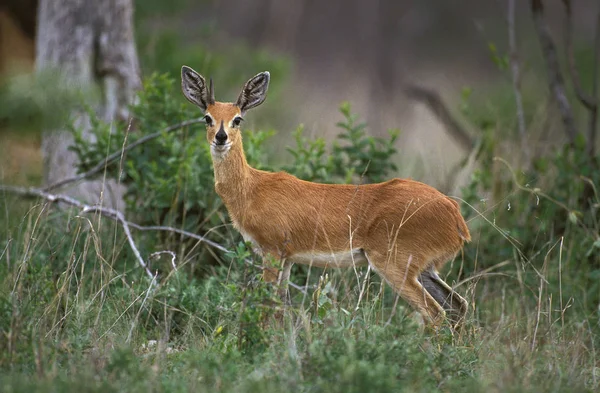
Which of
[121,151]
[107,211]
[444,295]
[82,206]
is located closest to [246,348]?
[444,295]

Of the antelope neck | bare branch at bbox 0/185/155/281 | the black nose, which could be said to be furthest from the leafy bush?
the black nose

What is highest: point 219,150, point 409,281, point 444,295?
point 219,150

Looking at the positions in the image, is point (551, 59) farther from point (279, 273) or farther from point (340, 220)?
point (279, 273)

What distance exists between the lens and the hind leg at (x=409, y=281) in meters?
5.53

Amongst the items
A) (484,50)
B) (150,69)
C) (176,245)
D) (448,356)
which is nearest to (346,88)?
(484,50)

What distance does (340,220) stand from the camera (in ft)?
18.7

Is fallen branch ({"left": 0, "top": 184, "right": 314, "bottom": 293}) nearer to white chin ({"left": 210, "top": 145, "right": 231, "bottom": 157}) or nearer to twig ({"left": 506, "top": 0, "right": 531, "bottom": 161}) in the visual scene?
white chin ({"left": 210, "top": 145, "right": 231, "bottom": 157})

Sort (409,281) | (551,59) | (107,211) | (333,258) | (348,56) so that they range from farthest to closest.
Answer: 1. (348,56)
2. (551,59)
3. (107,211)
4. (333,258)
5. (409,281)

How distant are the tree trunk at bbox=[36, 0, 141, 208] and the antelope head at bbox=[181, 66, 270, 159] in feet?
9.13

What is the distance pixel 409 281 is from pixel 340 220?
0.60 m

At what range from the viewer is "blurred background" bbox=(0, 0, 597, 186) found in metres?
11.1

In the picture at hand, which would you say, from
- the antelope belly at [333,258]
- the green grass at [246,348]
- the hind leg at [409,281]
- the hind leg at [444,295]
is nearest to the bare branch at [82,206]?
the green grass at [246,348]

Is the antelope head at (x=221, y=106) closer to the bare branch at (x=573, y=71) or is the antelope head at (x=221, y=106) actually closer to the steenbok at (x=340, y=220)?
the steenbok at (x=340, y=220)

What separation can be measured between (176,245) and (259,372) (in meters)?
2.86
